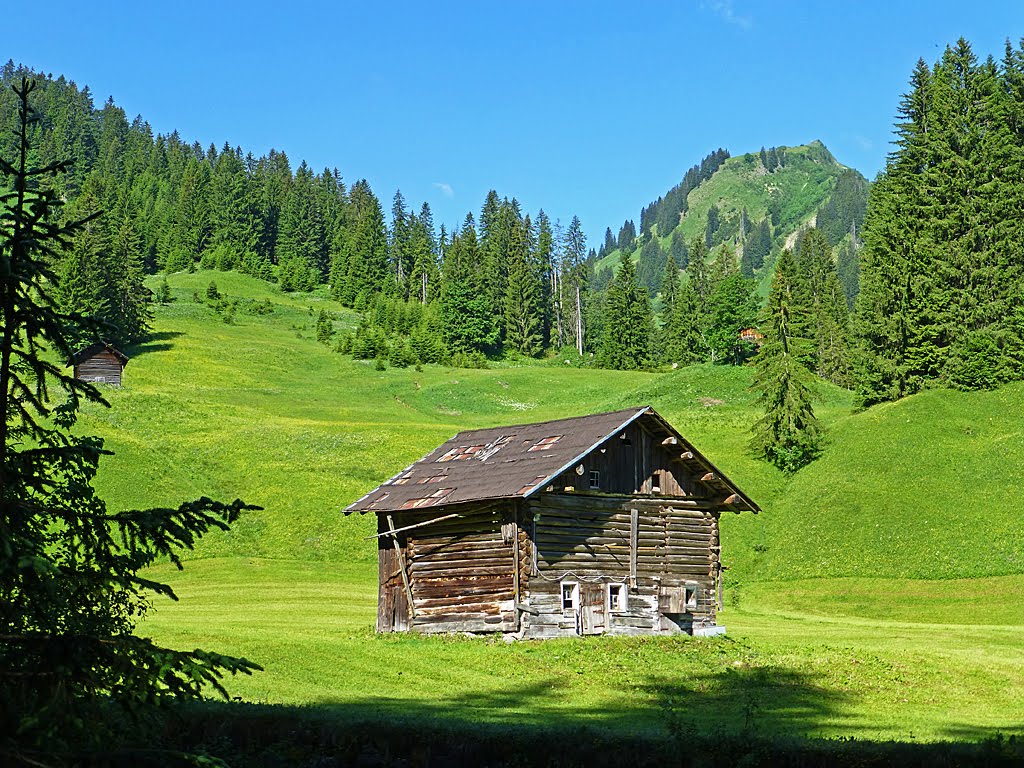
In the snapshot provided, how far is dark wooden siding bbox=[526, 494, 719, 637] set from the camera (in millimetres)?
36531

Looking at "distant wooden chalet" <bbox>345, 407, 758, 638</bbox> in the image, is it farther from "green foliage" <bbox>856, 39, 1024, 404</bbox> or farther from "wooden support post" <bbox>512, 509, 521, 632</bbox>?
"green foliage" <bbox>856, 39, 1024, 404</bbox>

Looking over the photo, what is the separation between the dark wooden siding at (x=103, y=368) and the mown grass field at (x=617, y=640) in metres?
2.30

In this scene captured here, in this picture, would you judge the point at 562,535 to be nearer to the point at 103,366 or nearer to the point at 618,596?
the point at 618,596

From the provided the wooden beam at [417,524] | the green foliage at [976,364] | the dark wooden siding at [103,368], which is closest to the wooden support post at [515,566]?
the wooden beam at [417,524]

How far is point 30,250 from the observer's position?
1053cm

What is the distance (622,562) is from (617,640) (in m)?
3.17

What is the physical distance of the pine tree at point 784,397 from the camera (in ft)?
236

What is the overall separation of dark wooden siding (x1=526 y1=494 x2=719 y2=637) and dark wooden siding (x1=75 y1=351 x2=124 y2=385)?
2608 inches

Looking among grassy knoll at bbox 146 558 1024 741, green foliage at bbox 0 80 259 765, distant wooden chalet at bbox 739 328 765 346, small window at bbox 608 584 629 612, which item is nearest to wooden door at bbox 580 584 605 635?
small window at bbox 608 584 629 612

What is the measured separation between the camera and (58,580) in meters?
10.0

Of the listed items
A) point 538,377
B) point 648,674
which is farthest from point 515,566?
point 538,377

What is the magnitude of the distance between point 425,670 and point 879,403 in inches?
2331

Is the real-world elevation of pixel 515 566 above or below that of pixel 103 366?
below

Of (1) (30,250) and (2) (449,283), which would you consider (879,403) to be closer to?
(1) (30,250)
